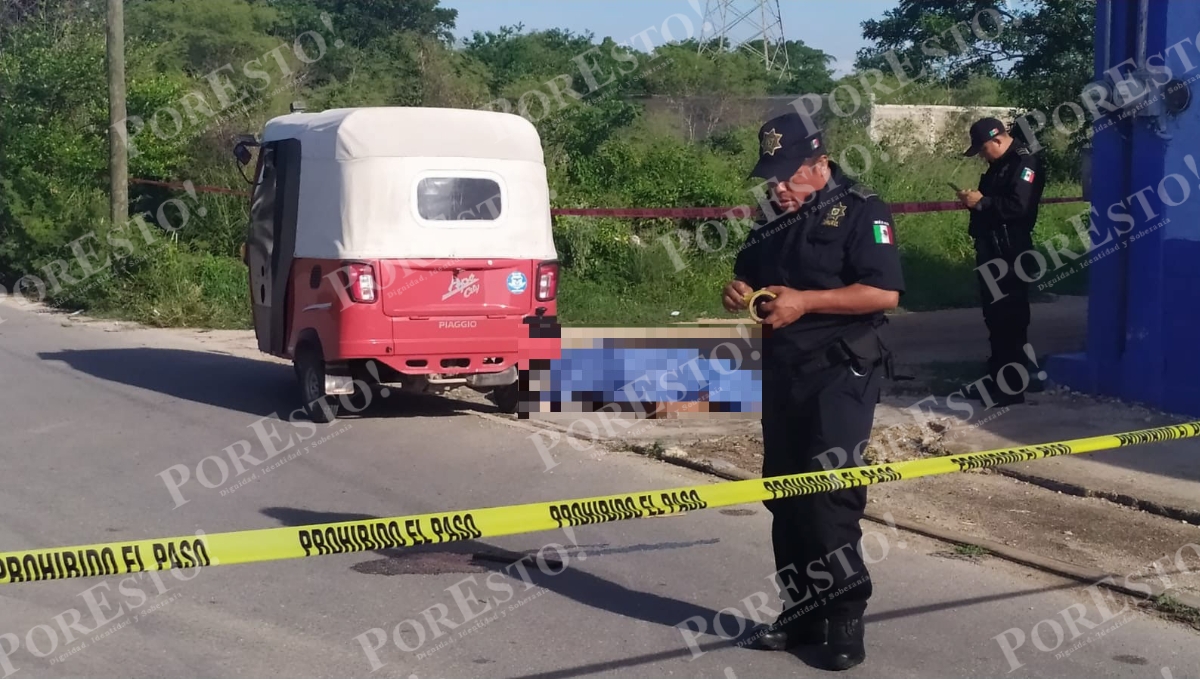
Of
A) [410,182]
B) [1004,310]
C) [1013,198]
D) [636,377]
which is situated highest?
[410,182]

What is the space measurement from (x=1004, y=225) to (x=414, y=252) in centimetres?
419

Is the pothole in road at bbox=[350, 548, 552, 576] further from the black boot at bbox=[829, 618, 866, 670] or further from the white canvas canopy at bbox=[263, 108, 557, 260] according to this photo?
the white canvas canopy at bbox=[263, 108, 557, 260]

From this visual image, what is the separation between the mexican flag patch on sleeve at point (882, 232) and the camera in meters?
4.80

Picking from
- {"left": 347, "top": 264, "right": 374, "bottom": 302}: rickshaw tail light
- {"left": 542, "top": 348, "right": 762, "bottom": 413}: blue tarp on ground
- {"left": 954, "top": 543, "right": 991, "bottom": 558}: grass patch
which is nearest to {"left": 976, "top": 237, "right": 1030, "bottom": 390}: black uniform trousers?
{"left": 542, "top": 348, "right": 762, "bottom": 413}: blue tarp on ground

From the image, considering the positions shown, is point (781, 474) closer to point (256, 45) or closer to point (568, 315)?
point (568, 315)

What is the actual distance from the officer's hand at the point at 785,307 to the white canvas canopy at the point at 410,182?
→ 5216 millimetres

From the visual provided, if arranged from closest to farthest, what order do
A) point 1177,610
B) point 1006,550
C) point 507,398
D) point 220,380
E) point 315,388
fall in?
point 1177,610 → point 1006,550 → point 315,388 → point 507,398 → point 220,380

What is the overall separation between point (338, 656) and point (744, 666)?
156 cm

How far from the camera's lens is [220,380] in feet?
39.8

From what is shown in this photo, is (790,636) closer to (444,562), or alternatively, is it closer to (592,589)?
(592,589)

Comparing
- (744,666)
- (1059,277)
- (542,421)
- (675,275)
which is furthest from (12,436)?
(1059,277)

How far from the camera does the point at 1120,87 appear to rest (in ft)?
31.5

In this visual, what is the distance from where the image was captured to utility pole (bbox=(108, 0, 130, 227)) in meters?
18.3

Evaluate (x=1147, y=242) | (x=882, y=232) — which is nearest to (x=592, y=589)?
(x=882, y=232)
